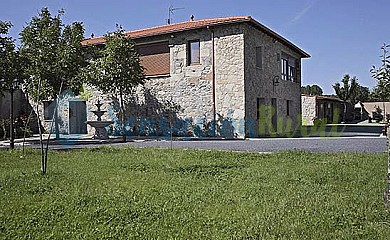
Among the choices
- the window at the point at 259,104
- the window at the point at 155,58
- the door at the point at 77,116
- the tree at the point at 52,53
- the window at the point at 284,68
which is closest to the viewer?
the tree at the point at 52,53

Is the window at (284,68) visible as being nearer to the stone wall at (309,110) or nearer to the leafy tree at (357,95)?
the stone wall at (309,110)

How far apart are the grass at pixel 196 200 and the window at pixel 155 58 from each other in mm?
11658

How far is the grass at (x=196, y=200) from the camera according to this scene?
180 inches

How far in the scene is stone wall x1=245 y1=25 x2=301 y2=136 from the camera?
19.2m

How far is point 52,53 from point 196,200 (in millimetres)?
13363

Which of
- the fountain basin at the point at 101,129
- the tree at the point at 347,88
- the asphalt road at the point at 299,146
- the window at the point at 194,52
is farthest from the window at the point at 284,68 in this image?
the tree at the point at 347,88

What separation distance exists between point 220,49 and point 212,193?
13519 mm

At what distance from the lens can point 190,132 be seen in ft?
66.1

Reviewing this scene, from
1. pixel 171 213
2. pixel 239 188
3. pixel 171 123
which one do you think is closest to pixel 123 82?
pixel 171 123

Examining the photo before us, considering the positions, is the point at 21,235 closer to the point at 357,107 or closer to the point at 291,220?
the point at 291,220

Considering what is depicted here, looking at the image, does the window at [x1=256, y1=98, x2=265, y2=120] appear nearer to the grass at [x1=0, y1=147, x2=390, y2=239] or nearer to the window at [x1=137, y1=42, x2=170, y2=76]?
the window at [x1=137, y1=42, x2=170, y2=76]

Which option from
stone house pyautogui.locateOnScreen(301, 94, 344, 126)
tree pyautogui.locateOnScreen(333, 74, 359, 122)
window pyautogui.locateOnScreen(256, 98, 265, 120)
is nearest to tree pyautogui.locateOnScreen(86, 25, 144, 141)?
window pyautogui.locateOnScreen(256, 98, 265, 120)

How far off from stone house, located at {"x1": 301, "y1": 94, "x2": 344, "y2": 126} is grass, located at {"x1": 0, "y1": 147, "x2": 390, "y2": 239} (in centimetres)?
2682

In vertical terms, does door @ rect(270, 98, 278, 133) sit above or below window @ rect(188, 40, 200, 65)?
below
